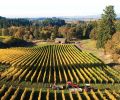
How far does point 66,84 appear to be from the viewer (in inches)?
1816

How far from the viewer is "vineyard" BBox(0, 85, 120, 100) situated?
124ft

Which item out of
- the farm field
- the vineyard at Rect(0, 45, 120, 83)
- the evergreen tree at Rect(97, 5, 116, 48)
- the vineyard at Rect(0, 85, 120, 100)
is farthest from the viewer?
the evergreen tree at Rect(97, 5, 116, 48)

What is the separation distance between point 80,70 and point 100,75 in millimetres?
5699

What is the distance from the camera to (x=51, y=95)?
4003cm

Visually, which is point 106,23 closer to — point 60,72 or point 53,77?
point 60,72

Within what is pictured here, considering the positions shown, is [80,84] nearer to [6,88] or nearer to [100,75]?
[100,75]

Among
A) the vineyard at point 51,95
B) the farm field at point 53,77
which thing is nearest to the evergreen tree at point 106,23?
the farm field at point 53,77

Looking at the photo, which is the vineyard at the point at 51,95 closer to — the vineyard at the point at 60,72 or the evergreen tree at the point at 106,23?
the vineyard at the point at 60,72

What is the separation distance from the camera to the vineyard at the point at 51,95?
124ft

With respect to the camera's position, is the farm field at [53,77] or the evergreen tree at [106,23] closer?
the farm field at [53,77]

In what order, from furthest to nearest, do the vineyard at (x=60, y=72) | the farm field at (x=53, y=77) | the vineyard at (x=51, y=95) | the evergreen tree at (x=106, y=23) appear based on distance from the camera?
the evergreen tree at (x=106, y=23)
the vineyard at (x=60, y=72)
the farm field at (x=53, y=77)
the vineyard at (x=51, y=95)

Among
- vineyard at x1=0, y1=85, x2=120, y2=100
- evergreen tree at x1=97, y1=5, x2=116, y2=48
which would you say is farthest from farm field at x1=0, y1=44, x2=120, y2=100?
evergreen tree at x1=97, y1=5, x2=116, y2=48

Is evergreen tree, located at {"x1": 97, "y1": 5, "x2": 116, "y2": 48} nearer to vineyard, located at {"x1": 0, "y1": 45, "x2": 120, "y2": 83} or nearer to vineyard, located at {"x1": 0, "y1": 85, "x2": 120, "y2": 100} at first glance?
vineyard, located at {"x1": 0, "y1": 45, "x2": 120, "y2": 83}

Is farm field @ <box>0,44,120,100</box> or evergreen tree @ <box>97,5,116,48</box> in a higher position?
evergreen tree @ <box>97,5,116,48</box>
